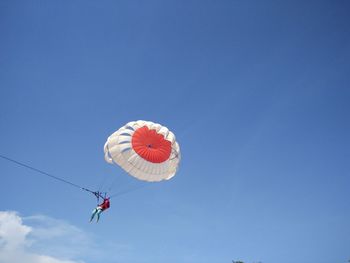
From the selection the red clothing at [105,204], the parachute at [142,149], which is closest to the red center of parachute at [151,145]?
the parachute at [142,149]

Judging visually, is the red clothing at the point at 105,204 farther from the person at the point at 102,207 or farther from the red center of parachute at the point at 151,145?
the red center of parachute at the point at 151,145

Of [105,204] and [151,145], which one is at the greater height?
[151,145]

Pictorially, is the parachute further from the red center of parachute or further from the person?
the person

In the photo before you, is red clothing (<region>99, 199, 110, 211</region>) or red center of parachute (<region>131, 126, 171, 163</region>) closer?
red clothing (<region>99, 199, 110, 211</region>)

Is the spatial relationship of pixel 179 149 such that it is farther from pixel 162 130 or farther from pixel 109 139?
pixel 109 139

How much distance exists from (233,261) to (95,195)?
111 ft

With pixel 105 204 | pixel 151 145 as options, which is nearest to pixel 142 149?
pixel 151 145

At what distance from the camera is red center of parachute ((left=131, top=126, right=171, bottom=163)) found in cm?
1686

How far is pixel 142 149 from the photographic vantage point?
16891 millimetres

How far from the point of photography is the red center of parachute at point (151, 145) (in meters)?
16.9

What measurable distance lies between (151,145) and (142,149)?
0.61m

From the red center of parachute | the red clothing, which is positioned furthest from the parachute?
the red clothing

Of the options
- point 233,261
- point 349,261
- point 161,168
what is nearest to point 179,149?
point 161,168

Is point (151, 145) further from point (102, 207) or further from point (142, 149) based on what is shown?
point (102, 207)
